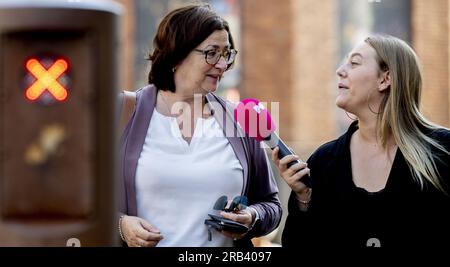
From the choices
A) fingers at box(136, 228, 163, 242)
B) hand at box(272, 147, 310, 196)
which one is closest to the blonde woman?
hand at box(272, 147, 310, 196)

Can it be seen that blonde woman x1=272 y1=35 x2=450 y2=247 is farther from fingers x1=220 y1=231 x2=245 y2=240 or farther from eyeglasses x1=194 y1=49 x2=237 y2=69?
eyeglasses x1=194 y1=49 x2=237 y2=69

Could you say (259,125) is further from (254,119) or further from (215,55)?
(215,55)

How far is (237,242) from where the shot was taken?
3.68 metres

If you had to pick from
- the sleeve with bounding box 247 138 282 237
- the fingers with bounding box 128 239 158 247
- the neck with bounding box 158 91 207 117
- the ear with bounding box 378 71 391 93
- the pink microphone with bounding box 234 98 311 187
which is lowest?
the fingers with bounding box 128 239 158 247

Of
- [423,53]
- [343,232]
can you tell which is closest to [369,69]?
[343,232]

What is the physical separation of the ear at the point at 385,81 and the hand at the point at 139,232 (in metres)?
1.10

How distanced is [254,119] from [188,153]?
0.29m

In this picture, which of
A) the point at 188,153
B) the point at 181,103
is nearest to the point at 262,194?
the point at 188,153

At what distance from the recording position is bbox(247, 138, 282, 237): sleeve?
3.71 meters

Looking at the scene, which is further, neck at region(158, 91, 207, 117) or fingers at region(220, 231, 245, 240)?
neck at region(158, 91, 207, 117)

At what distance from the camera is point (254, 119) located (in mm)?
3693

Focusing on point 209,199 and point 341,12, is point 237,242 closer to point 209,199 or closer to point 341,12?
point 209,199

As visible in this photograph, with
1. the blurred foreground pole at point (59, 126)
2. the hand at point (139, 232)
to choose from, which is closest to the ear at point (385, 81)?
the hand at point (139, 232)

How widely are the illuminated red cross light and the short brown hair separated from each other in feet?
3.58
